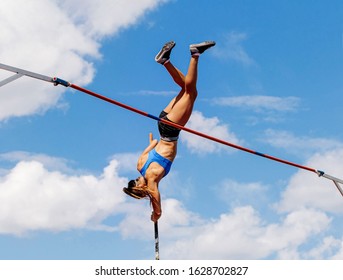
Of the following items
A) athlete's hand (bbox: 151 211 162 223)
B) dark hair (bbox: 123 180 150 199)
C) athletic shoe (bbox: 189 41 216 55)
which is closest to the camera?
athletic shoe (bbox: 189 41 216 55)

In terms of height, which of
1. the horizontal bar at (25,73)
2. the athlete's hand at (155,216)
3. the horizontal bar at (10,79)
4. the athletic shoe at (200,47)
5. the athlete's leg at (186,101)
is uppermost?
the athletic shoe at (200,47)

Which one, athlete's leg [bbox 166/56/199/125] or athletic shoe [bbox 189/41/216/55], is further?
athlete's leg [bbox 166/56/199/125]

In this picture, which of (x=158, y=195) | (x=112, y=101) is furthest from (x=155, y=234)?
(x=112, y=101)

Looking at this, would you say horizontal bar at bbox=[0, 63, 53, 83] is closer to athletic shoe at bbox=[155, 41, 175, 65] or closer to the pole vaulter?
the pole vaulter

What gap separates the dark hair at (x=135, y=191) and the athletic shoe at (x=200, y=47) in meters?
2.45

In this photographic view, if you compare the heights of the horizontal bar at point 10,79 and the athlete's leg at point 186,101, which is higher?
the athlete's leg at point 186,101

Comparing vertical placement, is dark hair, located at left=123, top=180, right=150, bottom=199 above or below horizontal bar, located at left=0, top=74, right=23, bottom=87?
below

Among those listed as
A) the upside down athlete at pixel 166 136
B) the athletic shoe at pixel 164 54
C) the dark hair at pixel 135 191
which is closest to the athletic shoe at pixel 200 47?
the upside down athlete at pixel 166 136

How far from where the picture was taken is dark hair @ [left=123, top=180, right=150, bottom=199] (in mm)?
10383

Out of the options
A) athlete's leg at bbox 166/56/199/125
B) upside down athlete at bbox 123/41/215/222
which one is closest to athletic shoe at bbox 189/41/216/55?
upside down athlete at bbox 123/41/215/222

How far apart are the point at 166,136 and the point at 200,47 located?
1638mm

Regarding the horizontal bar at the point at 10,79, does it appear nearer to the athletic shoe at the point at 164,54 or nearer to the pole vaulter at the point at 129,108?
the pole vaulter at the point at 129,108

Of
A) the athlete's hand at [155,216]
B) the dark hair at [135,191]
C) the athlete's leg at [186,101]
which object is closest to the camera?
the athlete's leg at [186,101]

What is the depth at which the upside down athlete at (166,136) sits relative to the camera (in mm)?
10023
